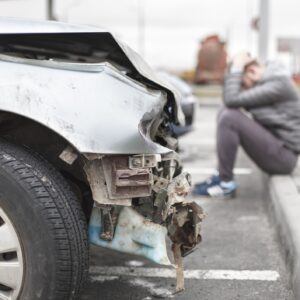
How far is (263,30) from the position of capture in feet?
29.7

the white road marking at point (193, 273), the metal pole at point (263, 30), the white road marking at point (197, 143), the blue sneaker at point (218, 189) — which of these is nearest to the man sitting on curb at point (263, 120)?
the blue sneaker at point (218, 189)

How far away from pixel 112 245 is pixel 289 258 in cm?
109

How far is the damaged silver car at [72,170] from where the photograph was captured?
225cm

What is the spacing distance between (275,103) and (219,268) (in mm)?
1799

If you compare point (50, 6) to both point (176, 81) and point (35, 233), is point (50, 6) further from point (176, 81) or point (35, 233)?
point (35, 233)

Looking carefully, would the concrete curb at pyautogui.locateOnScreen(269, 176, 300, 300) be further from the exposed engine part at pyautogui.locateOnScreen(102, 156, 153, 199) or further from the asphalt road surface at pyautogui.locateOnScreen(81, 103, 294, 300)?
the exposed engine part at pyautogui.locateOnScreen(102, 156, 153, 199)

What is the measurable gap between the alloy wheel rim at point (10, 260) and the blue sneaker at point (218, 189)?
2768 mm

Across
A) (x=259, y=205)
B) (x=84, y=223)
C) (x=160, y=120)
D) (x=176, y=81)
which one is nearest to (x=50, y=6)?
(x=176, y=81)

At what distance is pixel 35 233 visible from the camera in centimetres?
225

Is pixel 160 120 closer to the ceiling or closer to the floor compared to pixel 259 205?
closer to the ceiling

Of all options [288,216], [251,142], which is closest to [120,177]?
[288,216]

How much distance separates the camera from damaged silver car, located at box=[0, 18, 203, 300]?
2.25 meters

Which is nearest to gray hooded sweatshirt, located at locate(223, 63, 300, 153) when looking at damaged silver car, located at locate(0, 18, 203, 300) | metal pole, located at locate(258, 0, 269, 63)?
damaged silver car, located at locate(0, 18, 203, 300)

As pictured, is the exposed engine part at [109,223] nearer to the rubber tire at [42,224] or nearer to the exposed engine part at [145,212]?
the exposed engine part at [145,212]
